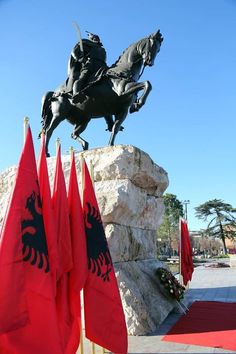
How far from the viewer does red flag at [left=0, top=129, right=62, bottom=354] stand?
2900 mm

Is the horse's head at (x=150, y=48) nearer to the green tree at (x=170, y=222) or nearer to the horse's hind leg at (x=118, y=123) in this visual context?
the horse's hind leg at (x=118, y=123)

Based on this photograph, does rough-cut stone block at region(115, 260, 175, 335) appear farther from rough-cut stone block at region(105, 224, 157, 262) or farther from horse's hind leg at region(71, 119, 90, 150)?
horse's hind leg at region(71, 119, 90, 150)

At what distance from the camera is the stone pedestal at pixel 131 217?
5.80 m

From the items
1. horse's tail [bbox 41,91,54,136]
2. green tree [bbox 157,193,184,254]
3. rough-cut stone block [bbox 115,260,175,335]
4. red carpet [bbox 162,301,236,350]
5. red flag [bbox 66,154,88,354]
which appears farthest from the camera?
green tree [bbox 157,193,184,254]

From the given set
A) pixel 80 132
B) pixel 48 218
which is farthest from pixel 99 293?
pixel 80 132

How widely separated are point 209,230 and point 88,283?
6502 centimetres

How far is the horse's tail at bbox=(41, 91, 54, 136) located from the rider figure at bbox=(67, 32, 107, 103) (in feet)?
2.18

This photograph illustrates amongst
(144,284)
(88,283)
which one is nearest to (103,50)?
(144,284)

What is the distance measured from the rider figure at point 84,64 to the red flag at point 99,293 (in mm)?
3433

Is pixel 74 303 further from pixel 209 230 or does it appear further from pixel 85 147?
pixel 209 230

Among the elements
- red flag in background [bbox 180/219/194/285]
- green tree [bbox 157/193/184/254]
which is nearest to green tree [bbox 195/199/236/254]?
green tree [bbox 157/193/184/254]

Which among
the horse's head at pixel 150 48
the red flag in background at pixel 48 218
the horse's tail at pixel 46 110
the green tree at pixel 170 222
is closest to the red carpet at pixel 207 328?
the red flag in background at pixel 48 218

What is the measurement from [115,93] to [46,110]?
1.86 m

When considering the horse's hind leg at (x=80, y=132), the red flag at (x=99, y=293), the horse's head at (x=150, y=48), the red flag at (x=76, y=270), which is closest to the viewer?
the red flag at (x=76, y=270)
